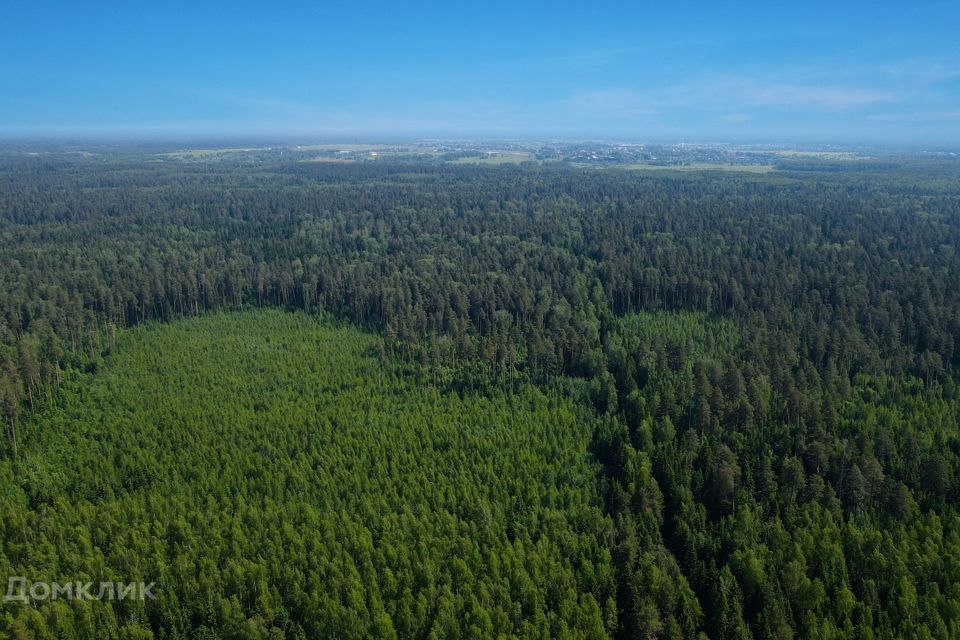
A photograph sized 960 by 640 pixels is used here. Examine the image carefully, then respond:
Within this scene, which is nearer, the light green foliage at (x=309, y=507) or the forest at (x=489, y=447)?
the light green foliage at (x=309, y=507)

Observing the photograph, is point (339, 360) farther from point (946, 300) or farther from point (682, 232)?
point (682, 232)

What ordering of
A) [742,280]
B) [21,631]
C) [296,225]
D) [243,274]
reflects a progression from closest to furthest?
[21,631] < [742,280] < [243,274] < [296,225]

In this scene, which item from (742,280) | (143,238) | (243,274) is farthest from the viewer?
(143,238)

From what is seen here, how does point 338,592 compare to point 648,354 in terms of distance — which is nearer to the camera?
point 338,592

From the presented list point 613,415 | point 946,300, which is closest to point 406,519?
point 613,415

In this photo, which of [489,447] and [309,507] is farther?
[489,447]

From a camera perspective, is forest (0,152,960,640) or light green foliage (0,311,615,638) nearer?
light green foliage (0,311,615,638)

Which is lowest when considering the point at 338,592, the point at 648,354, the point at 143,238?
the point at 338,592

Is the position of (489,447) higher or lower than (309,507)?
higher
